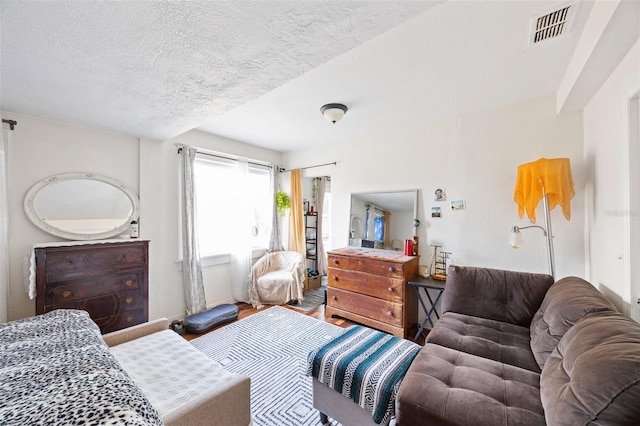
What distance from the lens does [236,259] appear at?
380 cm

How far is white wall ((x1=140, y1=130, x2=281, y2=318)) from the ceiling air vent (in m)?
3.53

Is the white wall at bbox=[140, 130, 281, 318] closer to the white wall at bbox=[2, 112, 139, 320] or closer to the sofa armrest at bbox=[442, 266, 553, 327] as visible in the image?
the white wall at bbox=[2, 112, 139, 320]

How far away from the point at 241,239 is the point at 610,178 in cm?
390

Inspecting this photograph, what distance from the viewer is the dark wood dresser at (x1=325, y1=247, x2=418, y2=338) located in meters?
2.70

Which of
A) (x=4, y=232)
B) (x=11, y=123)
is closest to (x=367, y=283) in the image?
(x=4, y=232)

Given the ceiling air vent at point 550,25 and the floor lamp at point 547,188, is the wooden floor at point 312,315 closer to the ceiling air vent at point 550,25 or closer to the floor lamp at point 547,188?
the floor lamp at point 547,188

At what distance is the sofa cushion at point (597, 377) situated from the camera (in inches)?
29.6

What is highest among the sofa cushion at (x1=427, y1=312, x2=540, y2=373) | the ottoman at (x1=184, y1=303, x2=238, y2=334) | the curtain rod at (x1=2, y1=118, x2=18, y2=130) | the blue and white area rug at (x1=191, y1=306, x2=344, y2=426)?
the curtain rod at (x1=2, y1=118, x2=18, y2=130)

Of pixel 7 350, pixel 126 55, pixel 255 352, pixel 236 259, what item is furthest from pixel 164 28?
pixel 236 259

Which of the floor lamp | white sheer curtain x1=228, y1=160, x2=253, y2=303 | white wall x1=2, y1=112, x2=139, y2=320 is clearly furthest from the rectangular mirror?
Result: white wall x1=2, y1=112, x2=139, y2=320

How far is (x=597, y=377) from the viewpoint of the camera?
2.70ft

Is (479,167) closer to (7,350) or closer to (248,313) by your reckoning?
(248,313)

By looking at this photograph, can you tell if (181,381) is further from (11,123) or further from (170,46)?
(11,123)

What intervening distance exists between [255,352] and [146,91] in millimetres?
2460
